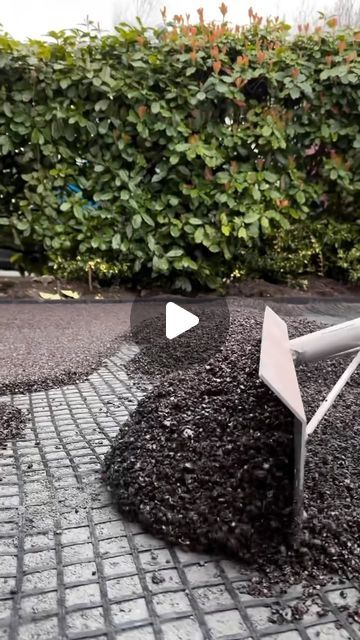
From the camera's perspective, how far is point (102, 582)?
1.08 meters

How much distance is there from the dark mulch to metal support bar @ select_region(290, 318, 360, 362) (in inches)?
37.8

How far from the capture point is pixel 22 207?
15.5ft

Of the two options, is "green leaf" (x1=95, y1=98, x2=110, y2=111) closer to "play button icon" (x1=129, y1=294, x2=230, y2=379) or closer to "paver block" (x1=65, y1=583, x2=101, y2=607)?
"play button icon" (x1=129, y1=294, x2=230, y2=379)

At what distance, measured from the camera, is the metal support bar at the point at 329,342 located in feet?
3.87

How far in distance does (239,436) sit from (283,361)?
0.27 metres

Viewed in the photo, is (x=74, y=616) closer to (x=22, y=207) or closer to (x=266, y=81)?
(x=22, y=207)

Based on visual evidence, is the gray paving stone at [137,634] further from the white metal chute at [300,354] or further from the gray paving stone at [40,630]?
the white metal chute at [300,354]

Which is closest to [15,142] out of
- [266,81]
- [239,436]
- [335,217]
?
[266,81]

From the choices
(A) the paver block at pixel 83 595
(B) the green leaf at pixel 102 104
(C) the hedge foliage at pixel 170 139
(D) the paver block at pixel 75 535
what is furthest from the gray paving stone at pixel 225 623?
(B) the green leaf at pixel 102 104

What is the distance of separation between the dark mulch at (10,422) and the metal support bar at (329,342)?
3.15ft

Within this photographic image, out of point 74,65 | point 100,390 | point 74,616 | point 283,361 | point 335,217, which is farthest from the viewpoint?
point 335,217

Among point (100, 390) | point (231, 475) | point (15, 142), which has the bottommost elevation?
point (100, 390)

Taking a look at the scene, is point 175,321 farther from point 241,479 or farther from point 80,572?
point 80,572

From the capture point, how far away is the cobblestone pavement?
972 mm
